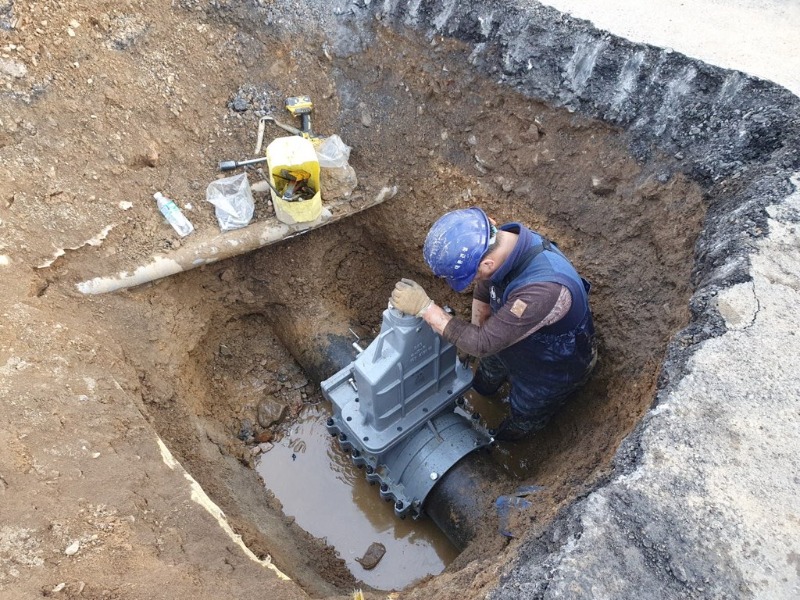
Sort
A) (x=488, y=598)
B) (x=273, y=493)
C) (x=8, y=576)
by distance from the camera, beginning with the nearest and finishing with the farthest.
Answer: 1. (x=488, y=598)
2. (x=8, y=576)
3. (x=273, y=493)

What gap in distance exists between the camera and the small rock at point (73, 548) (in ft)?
7.41

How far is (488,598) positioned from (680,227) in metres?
2.37

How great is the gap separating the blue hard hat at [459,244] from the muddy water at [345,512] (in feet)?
7.04

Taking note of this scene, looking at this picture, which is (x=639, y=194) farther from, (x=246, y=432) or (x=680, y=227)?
(x=246, y=432)

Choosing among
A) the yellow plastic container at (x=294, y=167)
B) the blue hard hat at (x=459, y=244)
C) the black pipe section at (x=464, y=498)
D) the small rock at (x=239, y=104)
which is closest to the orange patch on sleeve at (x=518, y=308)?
the blue hard hat at (x=459, y=244)

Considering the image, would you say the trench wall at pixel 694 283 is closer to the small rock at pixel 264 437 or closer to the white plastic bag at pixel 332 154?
the white plastic bag at pixel 332 154

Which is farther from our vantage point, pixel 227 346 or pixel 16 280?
pixel 227 346

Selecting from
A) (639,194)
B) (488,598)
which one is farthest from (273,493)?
(639,194)

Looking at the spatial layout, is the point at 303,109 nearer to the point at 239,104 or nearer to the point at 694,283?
the point at 239,104

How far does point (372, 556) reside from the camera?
3674 mm

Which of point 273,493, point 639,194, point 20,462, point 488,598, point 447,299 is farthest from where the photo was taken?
point 447,299

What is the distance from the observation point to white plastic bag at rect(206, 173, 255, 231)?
393 cm

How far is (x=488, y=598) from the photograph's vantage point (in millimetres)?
1922

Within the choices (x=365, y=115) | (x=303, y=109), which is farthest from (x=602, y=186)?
(x=303, y=109)
